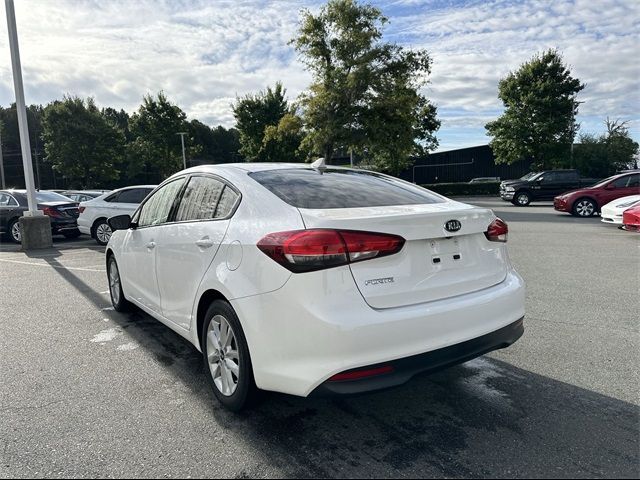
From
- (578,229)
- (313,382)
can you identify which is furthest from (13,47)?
(578,229)

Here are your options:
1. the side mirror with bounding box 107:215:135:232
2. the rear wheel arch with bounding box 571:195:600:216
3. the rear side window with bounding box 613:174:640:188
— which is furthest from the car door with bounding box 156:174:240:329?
the rear side window with bounding box 613:174:640:188

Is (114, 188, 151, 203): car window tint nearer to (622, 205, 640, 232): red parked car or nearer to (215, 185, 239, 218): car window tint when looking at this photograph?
(215, 185, 239, 218): car window tint

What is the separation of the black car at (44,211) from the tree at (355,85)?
49.6 feet

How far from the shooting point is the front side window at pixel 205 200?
326 centimetres

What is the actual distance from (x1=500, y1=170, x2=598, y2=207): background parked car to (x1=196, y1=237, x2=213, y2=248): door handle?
22817 mm

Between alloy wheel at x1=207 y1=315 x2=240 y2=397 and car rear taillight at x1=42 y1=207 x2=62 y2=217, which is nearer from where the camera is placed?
alloy wheel at x1=207 y1=315 x2=240 y2=397

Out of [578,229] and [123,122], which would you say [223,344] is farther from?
[123,122]

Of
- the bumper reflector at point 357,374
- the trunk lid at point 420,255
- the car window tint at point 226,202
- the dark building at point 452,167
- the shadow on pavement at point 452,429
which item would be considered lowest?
the shadow on pavement at point 452,429

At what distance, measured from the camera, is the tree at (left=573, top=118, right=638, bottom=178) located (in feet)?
127

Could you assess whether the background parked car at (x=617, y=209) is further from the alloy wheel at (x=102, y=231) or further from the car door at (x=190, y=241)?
the alloy wheel at (x=102, y=231)

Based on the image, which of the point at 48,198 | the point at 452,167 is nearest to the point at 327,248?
the point at 48,198

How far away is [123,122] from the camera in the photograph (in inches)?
2948

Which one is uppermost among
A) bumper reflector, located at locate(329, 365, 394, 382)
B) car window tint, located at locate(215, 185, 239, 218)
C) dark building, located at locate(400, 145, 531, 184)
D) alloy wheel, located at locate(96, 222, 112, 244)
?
dark building, located at locate(400, 145, 531, 184)

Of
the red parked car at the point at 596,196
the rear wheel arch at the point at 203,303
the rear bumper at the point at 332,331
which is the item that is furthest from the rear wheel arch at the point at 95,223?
the red parked car at the point at 596,196
